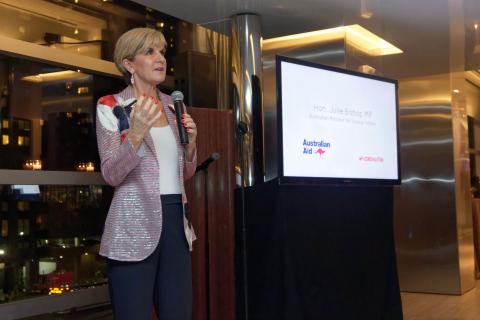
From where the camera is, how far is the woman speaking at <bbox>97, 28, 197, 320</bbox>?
1.56 m

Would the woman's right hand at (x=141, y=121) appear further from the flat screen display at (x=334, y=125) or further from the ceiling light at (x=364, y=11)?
the ceiling light at (x=364, y=11)

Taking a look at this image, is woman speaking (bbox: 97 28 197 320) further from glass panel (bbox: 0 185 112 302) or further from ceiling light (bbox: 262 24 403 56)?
ceiling light (bbox: 262 24 403 56)

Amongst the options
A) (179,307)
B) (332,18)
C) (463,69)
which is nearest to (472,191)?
(463,69)

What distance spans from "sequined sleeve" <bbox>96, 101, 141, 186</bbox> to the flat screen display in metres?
0.94

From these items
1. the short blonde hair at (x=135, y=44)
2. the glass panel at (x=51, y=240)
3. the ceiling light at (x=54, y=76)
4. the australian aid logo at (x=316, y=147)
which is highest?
the ceiling light at (x=54, y=76)

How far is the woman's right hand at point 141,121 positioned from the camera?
5.03ft

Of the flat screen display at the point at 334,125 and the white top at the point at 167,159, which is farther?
the flat screen display at the point at 334,125

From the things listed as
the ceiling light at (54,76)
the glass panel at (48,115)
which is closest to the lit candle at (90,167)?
the glass panel at (48,115)

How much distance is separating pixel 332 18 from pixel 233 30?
710mm

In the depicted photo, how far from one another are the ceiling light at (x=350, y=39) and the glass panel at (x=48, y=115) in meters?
1.49

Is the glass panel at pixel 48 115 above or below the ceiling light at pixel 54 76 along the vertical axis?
below

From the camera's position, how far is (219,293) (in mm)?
2926

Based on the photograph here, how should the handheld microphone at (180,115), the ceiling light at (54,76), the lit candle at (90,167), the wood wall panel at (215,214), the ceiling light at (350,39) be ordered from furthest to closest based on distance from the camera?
the ceiling light at (350,39), the lit candle at (90,167), the ceiling light at (54,76), the wood wall panel at (215,214), the handheld microphone at (180,115)

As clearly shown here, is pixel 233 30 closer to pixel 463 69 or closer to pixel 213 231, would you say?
pixel 213 231
